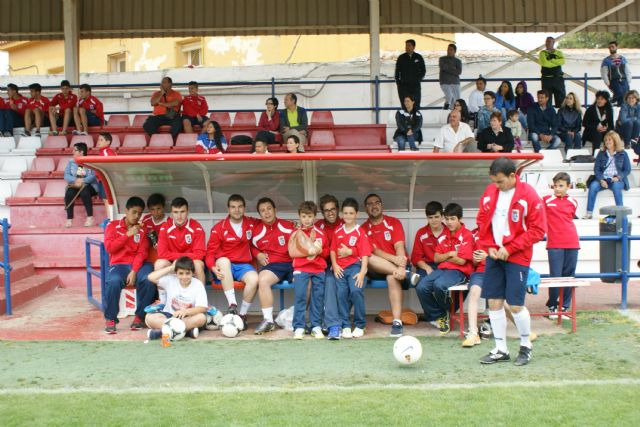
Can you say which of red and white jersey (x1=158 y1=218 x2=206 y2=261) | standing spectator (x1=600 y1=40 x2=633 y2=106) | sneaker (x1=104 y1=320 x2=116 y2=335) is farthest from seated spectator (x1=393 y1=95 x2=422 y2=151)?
sneaker (x1=104 y1=320 x2=116 y2=335)

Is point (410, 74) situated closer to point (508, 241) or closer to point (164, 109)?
point (164, 109)

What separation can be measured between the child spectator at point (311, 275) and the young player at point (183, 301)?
100 centimetres

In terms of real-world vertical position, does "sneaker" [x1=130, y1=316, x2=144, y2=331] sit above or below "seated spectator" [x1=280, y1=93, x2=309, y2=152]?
below

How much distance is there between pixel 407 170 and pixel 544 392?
3609 millimetres

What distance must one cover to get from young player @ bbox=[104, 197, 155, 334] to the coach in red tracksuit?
3807mm

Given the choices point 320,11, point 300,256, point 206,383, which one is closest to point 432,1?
point 320,11

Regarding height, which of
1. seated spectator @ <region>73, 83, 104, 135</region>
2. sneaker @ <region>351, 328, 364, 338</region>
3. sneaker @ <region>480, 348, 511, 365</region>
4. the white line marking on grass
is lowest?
the white line marking on grass

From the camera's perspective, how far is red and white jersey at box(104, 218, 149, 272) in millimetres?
9102

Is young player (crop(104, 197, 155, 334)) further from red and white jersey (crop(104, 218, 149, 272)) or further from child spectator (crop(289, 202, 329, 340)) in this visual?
child spectator (crop(289, 202, 329, 340))

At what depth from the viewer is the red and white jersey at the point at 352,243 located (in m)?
8.74

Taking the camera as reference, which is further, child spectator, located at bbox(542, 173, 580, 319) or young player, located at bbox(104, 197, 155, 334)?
child spectator, located at bbox(542, 173, 580, 319)

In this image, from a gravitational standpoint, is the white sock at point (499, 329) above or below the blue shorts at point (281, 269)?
below

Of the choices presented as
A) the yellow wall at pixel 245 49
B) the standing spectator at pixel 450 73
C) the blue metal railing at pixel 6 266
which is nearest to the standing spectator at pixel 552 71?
the standing spectator at pixel 450 73

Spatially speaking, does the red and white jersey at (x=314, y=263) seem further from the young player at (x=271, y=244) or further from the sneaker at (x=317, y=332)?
the sneaker at (x=317, y=332)
